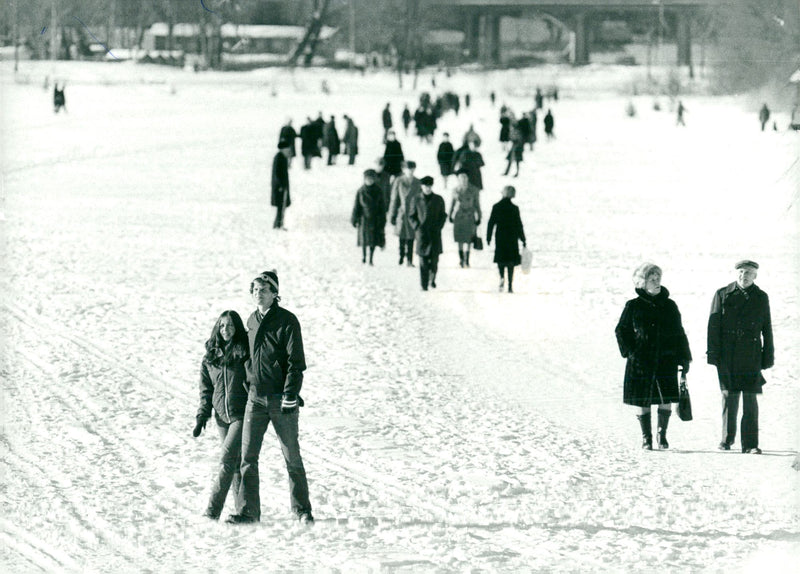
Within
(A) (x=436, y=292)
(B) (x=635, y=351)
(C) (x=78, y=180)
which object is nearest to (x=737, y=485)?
(B) (x=635, y=351)

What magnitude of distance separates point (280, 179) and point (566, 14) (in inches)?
2448

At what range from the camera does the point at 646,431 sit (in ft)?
27.2

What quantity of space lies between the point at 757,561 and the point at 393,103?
4759cm

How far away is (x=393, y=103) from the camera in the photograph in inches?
Result: 2099

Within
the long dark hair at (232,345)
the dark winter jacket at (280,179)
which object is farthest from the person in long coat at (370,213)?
the long dark hair at (232,345)

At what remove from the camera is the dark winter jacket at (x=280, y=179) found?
1738 centimetres

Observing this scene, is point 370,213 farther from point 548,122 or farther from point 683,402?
point 548,122

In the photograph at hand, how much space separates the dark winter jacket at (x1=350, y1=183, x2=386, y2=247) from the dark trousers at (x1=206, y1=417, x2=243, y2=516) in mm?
8054

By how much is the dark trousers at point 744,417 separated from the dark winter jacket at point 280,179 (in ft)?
31.5

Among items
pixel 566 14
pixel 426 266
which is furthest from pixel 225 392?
pixel 566 14

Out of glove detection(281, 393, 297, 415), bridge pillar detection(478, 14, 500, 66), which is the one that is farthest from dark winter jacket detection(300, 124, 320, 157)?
bridge pillar detection(478, 14, 500, 66)

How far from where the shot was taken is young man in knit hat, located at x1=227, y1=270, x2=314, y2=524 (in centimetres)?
646

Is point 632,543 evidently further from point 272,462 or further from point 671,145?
point 671,145

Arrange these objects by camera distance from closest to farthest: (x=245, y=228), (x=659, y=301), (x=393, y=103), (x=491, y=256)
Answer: (x=659, y=301), (x=491, y=256), (x=245, y=228), (x=393, y=103)
